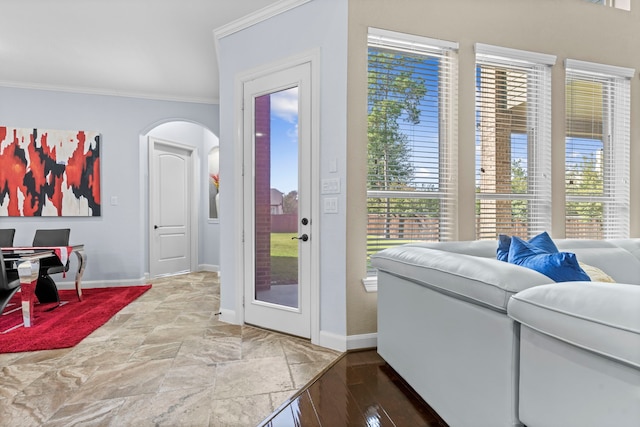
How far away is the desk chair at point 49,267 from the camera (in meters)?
3.65

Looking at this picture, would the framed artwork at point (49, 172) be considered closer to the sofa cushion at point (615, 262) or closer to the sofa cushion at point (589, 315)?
the sofa cushion at point (589, 315)

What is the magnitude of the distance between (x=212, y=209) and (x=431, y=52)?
172 inches

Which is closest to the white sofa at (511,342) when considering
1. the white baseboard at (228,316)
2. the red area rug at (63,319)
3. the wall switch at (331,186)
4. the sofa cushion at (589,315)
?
the sofa cushion at (589,315)

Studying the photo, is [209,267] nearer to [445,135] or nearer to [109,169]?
[109,169]

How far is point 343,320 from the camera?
2.49m

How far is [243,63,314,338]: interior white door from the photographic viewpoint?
2689 mm

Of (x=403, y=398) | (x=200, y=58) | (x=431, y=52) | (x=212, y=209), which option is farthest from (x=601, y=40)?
(x=212, y=209)

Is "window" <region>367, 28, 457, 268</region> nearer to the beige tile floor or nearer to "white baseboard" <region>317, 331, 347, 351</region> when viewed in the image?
"white baseboard" <region>317, 331, 347, 351</region>

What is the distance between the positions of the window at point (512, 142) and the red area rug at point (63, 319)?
11.6 feet

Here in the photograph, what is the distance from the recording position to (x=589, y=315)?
2.87ft

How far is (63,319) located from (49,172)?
2241mm

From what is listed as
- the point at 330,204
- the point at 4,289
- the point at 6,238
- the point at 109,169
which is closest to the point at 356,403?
the point at 330,204

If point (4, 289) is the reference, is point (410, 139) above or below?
above

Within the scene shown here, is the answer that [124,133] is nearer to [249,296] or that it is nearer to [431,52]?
[249,296]
